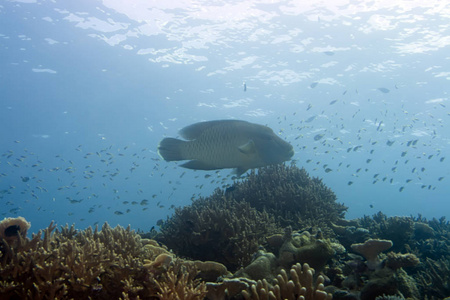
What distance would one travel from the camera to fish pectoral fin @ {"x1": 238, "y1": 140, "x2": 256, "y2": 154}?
479 centimetres

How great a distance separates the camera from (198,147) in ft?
16.1

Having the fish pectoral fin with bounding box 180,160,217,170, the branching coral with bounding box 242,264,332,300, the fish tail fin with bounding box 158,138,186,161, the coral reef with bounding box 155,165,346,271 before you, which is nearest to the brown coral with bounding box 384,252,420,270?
the coral reef with bounding box 155,165,346,271

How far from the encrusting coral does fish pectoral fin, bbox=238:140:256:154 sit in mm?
2167

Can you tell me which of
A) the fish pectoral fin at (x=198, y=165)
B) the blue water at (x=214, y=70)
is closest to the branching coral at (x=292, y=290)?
the fish pectoral fin at (x=198, y=165)

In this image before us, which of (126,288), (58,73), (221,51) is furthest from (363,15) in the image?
(58,73)

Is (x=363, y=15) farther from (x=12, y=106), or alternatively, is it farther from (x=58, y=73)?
(x=12, y=106)

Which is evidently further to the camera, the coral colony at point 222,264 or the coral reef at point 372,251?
the coral reef at point 372,251

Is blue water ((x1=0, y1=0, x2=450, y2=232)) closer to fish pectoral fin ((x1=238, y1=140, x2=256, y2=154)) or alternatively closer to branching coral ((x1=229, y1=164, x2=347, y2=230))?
branching coral ((x1=229, y1=164, x2=347, y2=230))

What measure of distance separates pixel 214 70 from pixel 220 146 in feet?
73.7

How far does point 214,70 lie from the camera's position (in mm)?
26047

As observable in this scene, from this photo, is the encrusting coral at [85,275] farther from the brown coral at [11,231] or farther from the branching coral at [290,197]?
the branching coral at [290,197]

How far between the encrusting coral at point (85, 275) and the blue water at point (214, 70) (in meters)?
7.31

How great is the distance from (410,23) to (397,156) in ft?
128

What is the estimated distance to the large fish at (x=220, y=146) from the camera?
492cm
